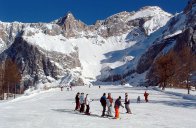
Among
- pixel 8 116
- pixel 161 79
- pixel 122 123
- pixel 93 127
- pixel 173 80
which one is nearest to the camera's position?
pixel 93 127

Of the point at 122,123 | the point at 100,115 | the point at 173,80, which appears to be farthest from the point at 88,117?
the point at 173,80

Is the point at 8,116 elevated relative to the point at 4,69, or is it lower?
lower

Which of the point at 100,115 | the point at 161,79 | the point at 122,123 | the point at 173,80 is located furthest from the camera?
the point at 173,80

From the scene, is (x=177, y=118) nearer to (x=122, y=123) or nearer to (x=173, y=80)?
(x=122, y=123)

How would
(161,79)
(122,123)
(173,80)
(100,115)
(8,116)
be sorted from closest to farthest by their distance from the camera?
(122,123) → (8,116) → (100,115) → (161,79) → (173,80)

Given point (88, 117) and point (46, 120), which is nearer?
point (46, 120)

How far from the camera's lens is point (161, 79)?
384ft

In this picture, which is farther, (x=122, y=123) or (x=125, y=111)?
(x=125, y=111)

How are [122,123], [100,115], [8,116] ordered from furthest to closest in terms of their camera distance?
[100,115], [8,116], [122,123]

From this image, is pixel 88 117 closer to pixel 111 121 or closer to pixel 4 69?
pixel 111 121

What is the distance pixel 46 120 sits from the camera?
40.2 m

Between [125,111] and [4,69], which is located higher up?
[4,69]

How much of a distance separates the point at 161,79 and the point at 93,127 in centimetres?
8253

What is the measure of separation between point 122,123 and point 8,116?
11794 mm
